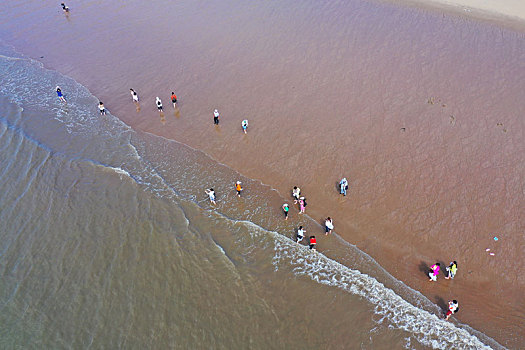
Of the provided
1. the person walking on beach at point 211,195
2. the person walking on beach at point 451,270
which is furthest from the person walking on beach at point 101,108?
the person walking on beach at point 451,270

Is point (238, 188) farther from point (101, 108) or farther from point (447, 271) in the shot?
point (101, 108)

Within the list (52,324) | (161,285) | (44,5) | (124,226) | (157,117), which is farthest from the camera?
(44,5)

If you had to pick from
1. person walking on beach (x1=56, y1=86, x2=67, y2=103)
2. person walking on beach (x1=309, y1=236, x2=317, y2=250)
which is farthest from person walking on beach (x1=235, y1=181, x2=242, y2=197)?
person walking on beach (x1=56, y1=86, x2=67, y2=103)

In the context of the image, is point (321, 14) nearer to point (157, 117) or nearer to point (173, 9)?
point (173, 9)

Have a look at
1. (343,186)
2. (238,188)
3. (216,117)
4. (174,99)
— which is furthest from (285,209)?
(174,99)

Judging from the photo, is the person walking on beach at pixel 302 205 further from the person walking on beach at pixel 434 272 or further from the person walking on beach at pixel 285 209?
the person walking on beach at pixel 434 272

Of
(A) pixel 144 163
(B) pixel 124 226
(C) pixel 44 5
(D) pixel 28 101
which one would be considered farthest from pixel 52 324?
(C) pixel 44 5

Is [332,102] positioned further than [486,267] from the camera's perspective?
Yes
